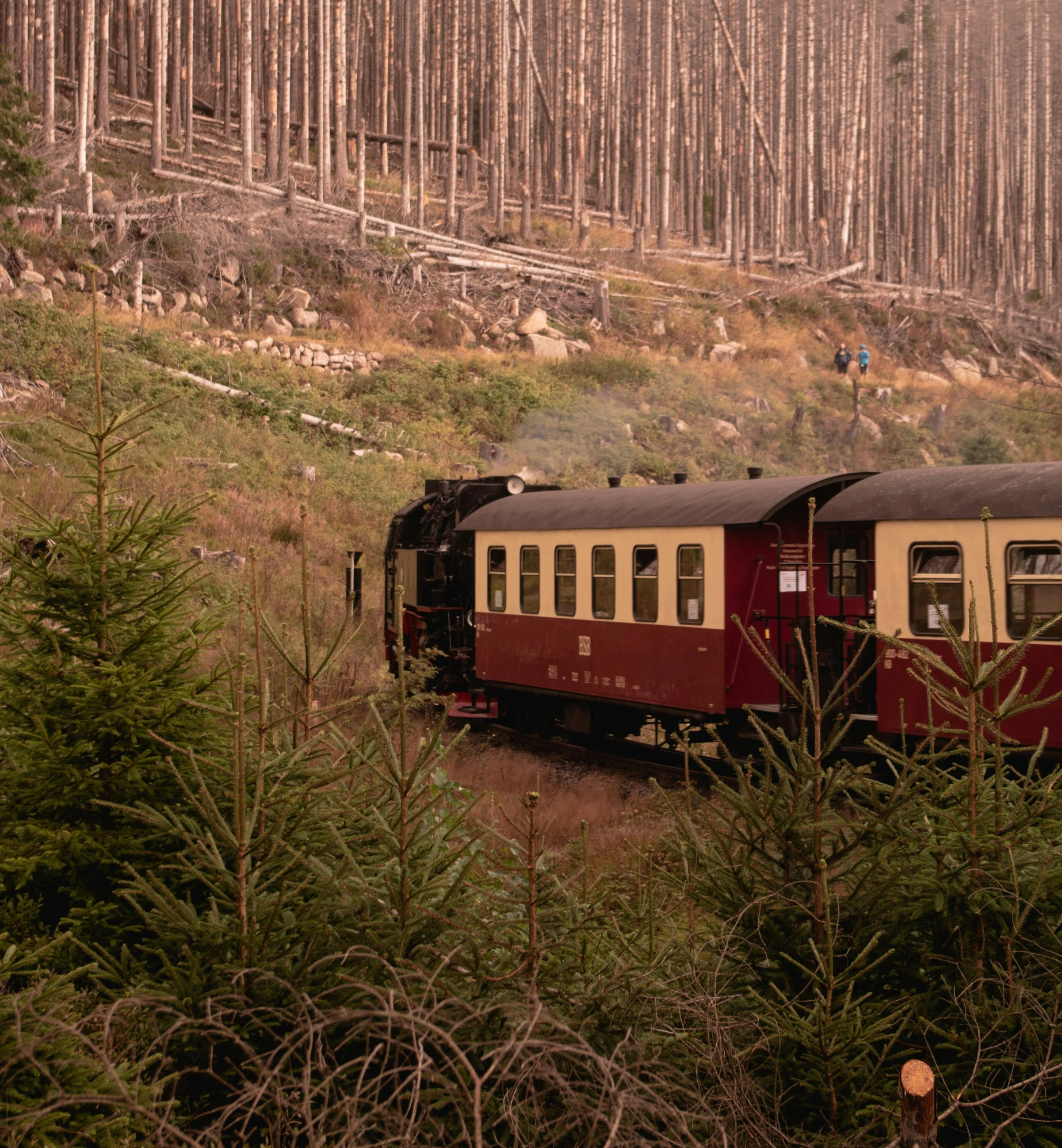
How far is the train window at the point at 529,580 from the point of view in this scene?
1466 cm

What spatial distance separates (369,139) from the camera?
1964 inches

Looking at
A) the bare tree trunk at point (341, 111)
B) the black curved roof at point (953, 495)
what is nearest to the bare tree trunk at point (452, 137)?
the bare tree trunk at point (341, 111)

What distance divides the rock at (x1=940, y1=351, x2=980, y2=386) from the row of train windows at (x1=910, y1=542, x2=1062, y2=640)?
128ft

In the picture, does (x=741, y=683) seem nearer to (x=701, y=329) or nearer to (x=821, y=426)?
(x=821, y=426)

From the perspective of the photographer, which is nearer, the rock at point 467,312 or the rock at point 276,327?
the rock at point 276,327

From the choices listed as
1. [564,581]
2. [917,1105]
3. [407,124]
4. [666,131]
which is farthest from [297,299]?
[917,1105]

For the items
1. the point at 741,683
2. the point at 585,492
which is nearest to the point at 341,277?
the point at 585,492

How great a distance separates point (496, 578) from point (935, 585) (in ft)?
Result: 23.6

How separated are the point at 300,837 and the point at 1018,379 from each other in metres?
49.3

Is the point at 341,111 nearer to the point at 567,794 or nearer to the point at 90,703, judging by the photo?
the point at 567,794

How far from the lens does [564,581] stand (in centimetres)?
1412

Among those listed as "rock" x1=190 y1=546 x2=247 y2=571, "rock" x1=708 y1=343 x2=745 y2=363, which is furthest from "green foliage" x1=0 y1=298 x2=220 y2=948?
"rock" x1=708 y1=343 x2=745 y2=363

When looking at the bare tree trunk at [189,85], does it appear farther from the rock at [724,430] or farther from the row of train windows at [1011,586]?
the row of train windows at [1011,586]

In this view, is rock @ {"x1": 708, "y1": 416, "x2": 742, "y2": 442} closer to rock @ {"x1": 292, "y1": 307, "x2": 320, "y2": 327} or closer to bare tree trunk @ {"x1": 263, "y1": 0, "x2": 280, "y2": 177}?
rock @ {"x1": 292, "y1": 307, "x2": 320, "y2": 327}
